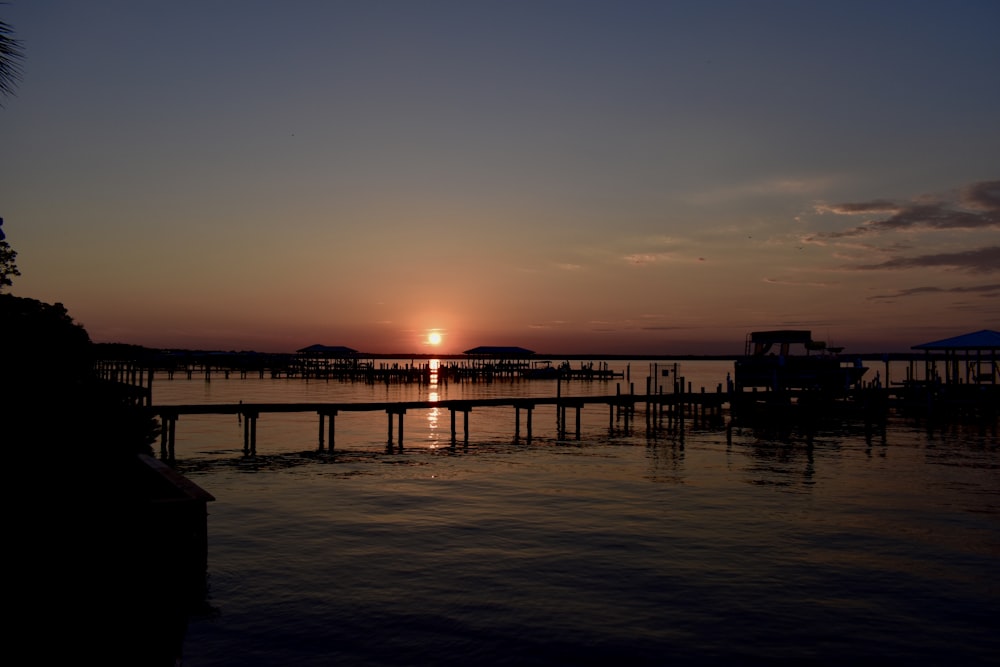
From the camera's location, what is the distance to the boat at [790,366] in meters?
55.8

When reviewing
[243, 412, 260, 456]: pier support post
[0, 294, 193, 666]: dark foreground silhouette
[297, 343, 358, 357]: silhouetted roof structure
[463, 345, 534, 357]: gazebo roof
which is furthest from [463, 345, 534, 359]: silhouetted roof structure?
[0, 294, 193, 666]: dark foreground silhouette

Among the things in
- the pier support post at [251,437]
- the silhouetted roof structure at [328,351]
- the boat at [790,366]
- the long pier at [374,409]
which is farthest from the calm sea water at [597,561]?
the silhouetted roof structure at [328,351]

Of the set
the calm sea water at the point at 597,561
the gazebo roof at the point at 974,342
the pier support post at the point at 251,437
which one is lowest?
the calm sea water at the point at 597,561

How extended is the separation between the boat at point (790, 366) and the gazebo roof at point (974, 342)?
6.27m

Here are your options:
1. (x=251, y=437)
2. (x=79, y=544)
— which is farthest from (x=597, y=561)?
(x=251, y=437)

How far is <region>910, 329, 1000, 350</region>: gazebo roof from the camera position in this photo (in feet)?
167

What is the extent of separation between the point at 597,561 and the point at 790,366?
44.1 meters

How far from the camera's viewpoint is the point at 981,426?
49125mm

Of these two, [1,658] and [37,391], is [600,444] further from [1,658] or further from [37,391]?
[1,658]

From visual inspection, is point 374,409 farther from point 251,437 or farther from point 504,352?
point 504,352

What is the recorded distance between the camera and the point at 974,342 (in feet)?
169

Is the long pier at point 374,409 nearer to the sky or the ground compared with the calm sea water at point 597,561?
nearer to the sky

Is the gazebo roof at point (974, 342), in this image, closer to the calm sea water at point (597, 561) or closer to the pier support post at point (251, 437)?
the calm sea water at point (597, 561)

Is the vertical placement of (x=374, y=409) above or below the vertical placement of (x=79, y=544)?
below
